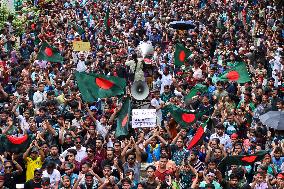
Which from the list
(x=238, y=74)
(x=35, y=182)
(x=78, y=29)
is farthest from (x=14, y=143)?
(x=78, y=29)

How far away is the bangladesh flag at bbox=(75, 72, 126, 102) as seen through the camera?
16.0 meters

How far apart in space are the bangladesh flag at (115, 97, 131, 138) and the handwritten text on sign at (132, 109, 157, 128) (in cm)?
14

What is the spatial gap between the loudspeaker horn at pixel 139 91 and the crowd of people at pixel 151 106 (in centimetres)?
27

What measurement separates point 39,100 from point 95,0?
18843 mm

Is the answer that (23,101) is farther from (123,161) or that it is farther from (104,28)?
(104,28)

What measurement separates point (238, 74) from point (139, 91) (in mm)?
2289

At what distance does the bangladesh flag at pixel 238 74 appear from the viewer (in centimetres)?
1805

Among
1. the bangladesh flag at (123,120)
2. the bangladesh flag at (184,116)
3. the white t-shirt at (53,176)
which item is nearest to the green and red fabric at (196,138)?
the bangladesh flag at (184,116)

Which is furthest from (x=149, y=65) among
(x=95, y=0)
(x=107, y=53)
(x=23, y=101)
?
(x=95, y=0)

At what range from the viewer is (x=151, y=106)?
17.7m

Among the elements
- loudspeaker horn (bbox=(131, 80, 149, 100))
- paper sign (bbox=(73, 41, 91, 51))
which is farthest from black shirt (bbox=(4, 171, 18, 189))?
paper sign (bbox=(73, 41, 91, 51))

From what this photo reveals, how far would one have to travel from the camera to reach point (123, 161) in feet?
46.3

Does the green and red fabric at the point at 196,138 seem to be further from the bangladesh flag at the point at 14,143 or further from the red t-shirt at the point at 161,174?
the bangladesh flag at the point at 14,143

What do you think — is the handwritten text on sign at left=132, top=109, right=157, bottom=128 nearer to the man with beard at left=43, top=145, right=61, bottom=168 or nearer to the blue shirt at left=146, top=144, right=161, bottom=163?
the blue shirt at left=146, top=144, right=161, bottom=163
